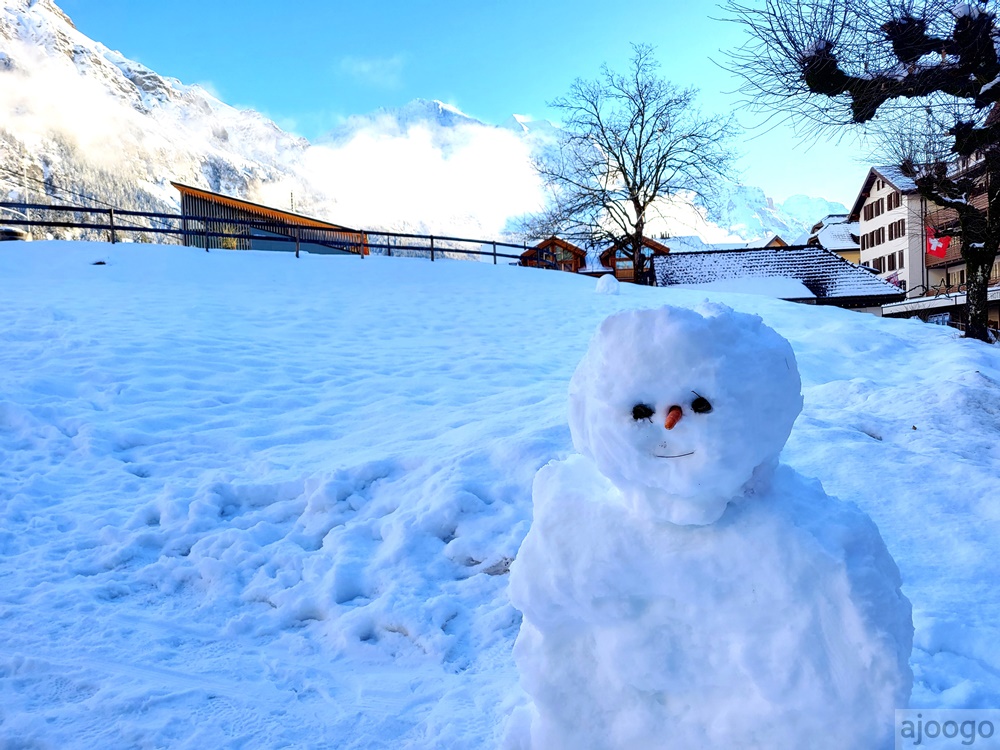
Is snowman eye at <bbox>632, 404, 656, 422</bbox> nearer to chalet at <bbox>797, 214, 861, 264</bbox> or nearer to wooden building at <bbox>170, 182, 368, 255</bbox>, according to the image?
wooden building at <bbox>170, 182, 368, 255</bbox>

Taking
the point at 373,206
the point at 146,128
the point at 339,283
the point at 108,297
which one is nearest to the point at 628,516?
the point at 108,297

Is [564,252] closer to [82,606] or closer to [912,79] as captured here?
[912,79]

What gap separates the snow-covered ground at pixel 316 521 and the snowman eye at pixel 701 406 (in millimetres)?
1698

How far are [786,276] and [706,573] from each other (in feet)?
85.8

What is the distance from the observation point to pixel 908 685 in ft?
5.08

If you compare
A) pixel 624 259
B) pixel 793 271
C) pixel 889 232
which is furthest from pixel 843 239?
pixel 793 271

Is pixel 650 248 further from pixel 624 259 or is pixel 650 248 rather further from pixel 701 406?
pixel 701 406

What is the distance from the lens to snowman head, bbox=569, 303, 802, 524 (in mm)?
1648

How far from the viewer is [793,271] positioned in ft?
83.4

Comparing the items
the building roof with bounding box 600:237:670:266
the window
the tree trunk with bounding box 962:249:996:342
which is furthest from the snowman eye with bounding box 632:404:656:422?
the window

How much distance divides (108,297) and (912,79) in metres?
11.9

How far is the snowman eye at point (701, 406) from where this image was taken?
1653 millimetres

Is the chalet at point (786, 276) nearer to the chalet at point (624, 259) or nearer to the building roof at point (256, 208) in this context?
the chalet at point (624, 259)

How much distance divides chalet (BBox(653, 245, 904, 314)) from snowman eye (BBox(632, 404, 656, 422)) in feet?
77.2
